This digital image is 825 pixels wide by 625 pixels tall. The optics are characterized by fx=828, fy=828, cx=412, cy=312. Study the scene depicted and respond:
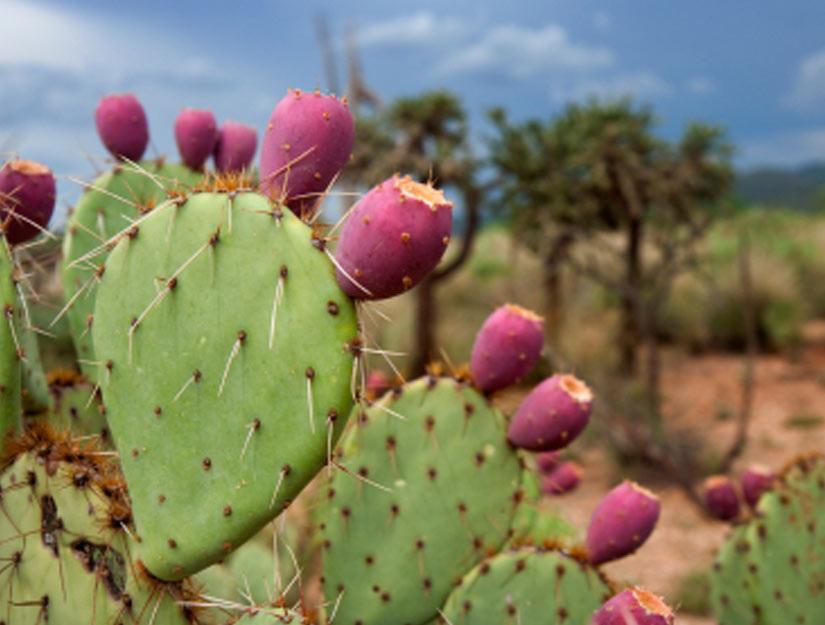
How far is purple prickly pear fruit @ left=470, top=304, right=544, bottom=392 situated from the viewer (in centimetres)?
154

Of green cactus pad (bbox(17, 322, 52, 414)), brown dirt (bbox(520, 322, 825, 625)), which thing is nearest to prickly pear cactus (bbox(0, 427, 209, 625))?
green cactus pad (bbox(17, 322, 52, 414))

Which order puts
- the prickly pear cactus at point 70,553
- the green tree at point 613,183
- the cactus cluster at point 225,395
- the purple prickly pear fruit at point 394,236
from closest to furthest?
1. the purple prickly pear fruit at point 394,236
2. the cactus cluster at point 225,395
3. the prickly pear cactus at point 70,553
4. the green tree at point 613,183

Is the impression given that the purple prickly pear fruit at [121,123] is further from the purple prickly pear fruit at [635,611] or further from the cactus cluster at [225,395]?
the purple prickly pear fruit at [635,611]

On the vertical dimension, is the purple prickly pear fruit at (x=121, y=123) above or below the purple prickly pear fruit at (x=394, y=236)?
above

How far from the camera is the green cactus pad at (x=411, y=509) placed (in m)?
1.60

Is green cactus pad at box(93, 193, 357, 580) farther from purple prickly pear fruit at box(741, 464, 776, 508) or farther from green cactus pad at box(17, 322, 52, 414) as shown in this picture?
purple prickly pear fruit at box(741, 464, 776, 508)

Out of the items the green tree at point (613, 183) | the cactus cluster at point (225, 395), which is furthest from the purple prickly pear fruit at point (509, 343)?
the green tree at point (613, 183)

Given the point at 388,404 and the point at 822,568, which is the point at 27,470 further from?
the point at 822,568

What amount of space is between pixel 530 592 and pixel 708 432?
21.3ft

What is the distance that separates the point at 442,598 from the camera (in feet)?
5.27

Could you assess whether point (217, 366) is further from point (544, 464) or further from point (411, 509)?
point (544, 464)

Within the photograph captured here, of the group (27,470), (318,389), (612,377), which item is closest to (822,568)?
(318,389)

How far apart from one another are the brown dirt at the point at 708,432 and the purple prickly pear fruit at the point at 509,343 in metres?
2.17

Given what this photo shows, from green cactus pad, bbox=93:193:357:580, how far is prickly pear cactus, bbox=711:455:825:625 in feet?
5.60
